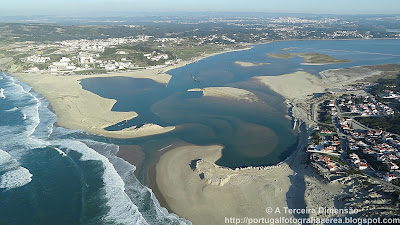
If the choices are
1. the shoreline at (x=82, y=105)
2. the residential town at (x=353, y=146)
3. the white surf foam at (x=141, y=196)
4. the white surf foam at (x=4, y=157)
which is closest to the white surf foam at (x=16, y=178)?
the white surf foam at (x=4, y=157)

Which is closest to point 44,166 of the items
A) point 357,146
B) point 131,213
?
point 131,213

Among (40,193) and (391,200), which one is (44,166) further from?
(391,200)

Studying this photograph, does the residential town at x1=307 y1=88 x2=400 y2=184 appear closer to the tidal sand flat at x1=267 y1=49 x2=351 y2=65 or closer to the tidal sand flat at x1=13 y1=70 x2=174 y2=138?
the tidal sand flat at x1=13 y1=70 x2=174 y2=138

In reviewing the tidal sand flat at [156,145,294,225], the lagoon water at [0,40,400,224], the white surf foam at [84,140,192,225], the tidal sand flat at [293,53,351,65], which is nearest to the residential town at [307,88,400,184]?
the lagoon water at [0,40,400,224]

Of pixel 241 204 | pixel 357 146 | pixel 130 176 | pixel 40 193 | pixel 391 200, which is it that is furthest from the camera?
pixel 357 146

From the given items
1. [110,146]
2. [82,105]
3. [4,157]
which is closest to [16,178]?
[4,157]

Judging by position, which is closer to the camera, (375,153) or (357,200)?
(357,200)

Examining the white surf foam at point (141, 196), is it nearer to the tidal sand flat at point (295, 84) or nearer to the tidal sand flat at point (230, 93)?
the tidal sand flat at point (230, 93)
